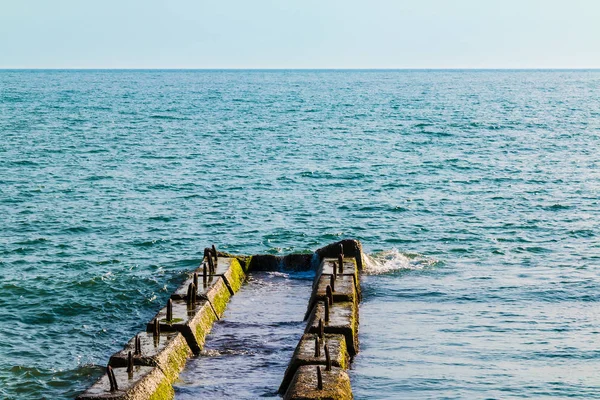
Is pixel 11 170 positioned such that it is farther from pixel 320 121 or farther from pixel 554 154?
pixel 320 121

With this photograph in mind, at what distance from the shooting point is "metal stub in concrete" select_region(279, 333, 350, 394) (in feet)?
49.6

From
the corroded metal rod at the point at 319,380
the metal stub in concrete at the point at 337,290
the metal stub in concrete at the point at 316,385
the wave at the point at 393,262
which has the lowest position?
the wave at the point at 393,262

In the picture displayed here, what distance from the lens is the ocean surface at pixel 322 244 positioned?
17.4 m

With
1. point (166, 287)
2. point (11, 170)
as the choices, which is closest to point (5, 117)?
point (11, 170)

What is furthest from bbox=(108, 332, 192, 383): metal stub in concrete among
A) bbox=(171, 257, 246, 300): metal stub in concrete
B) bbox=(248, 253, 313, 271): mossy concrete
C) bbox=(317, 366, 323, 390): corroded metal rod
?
bbox=(248, 253, 313, 271): mossy concrete

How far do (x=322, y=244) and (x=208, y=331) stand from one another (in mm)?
11225

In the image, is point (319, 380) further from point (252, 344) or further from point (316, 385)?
point (252, 344)

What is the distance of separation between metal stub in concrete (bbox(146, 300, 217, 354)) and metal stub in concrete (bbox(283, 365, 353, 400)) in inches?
125

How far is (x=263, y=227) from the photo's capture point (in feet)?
104

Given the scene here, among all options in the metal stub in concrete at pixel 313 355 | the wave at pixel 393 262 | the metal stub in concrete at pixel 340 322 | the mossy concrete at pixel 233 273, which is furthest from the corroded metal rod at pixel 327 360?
the wave at pixel 393 262

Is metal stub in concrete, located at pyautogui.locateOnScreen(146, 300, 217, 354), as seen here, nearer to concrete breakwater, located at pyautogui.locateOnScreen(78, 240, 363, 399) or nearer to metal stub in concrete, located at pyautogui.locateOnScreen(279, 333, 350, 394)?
concrete breakwater, located at pyautogui.locateOnScreen(78, 240, 363, 399)

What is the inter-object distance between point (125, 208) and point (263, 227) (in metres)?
6.29

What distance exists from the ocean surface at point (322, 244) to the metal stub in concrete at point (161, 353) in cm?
31

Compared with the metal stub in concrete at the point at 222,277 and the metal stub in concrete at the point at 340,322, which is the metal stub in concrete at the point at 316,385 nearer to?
the metal stub in concrete at the point at 340,322
